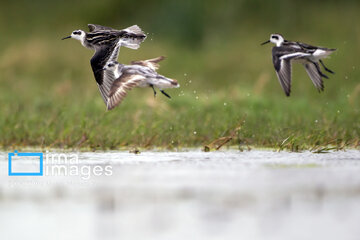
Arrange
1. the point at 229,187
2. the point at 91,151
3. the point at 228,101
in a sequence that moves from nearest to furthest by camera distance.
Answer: the point at 229,187 → the point at 91,151 → the point at 228,101

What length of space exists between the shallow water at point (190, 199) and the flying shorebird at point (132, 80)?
2.70 feet

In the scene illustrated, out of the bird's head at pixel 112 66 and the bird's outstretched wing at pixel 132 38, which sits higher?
the bird's outstretched wing at pixel 132 38

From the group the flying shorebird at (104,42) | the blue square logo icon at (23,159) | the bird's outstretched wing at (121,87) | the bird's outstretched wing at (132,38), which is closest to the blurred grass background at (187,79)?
the blue square logo icon at (23,159)

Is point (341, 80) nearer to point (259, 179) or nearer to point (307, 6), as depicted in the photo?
point (307, 6)

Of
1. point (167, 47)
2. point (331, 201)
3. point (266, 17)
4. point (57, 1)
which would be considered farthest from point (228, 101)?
point (57, 1)

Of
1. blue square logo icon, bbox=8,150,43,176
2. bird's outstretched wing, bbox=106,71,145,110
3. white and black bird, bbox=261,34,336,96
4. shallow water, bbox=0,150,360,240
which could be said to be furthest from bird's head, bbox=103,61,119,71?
white and black bird, bbox=261,34,336,96

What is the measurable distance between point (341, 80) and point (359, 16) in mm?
5763

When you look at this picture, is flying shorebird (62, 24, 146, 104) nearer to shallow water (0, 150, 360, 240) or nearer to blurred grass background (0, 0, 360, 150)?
shallow water (0, 150, 360, 240)

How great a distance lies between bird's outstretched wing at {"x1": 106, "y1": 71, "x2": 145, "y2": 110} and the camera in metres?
7.90

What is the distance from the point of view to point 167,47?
2186cm

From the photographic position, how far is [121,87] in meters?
8.14

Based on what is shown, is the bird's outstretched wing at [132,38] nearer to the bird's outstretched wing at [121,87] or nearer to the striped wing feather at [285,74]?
the bird's outstretched wing at [121,87]

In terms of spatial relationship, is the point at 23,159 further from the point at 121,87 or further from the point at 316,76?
the point at 316,76

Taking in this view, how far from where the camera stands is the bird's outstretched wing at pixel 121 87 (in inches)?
311
